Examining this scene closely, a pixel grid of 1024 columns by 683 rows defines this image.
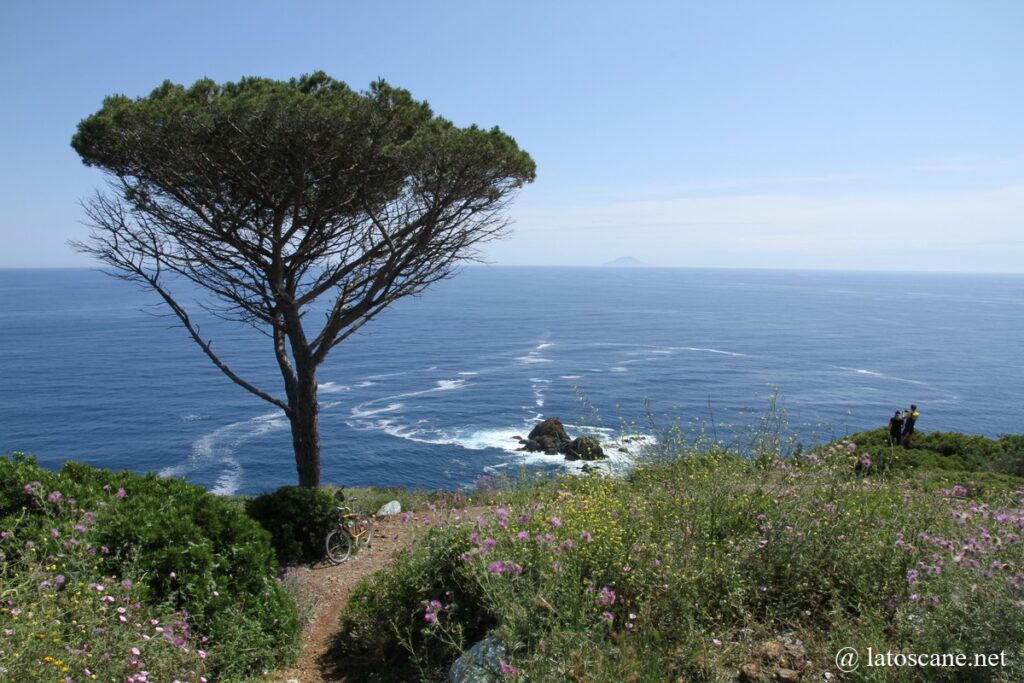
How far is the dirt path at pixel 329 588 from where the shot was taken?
18.0 ft

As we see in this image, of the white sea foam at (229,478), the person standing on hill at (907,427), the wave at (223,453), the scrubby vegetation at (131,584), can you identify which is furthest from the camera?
the wave at (223,453)

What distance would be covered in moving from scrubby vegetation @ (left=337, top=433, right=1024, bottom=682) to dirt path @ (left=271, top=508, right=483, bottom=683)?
31cm

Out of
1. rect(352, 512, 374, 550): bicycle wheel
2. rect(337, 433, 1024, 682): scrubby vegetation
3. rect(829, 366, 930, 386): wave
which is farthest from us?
rect(829, 366, 930, 386): wave

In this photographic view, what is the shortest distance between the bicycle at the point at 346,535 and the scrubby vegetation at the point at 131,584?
2.82m

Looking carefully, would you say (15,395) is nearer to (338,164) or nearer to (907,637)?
(338,164)

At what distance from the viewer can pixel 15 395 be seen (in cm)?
4538

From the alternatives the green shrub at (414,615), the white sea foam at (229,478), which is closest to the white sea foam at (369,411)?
the white sea foam at (229,478)

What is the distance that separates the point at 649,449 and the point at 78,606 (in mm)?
4574

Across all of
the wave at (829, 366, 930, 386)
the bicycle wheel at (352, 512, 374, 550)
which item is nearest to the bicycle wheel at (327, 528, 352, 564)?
the bicycle wheel at (352, 512, 374, 550)

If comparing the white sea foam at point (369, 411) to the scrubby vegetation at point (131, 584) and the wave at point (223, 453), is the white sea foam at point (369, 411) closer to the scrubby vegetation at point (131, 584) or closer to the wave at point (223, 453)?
the wave at point (223, 453)

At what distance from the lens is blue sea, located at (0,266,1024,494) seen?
110 feet

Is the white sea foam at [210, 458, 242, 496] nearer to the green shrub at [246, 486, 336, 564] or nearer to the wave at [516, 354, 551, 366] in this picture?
the green shrub at [246, 486, 336, 564]

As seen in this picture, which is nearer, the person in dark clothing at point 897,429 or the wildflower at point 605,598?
the wildflower at point 605,598

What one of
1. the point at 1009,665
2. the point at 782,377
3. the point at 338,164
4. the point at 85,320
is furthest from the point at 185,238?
the point at 85,320
